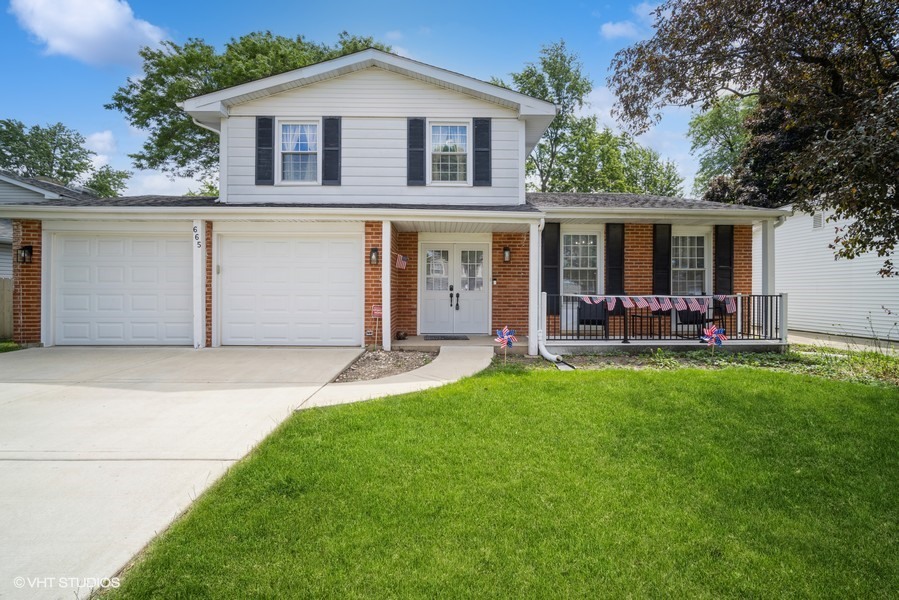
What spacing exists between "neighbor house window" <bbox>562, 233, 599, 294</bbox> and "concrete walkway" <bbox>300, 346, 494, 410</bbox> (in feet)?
11.4

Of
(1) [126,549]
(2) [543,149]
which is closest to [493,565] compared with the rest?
(1) [126,549]

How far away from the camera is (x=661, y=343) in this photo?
8664 millimetres

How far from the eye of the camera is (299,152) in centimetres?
967

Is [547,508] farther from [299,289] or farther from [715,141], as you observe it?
[715,141]

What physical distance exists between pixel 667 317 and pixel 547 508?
876 centimetres

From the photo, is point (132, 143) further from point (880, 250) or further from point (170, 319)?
point (880, 250)

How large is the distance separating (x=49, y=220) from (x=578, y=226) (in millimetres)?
11213

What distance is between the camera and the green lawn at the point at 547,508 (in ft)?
6.87

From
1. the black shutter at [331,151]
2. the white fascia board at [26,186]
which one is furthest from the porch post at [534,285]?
the white fascia board at [26,186]

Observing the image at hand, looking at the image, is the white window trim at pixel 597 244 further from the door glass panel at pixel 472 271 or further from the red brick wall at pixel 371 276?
the red brick wall at pixel 371 276

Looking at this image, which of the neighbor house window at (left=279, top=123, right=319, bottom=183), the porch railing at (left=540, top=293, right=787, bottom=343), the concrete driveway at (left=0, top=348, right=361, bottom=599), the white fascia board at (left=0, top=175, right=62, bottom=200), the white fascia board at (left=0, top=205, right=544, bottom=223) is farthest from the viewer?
the white fascia board at (left=0, top=175, right=62, bottom=200)

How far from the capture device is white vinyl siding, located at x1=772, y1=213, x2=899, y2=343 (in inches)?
450

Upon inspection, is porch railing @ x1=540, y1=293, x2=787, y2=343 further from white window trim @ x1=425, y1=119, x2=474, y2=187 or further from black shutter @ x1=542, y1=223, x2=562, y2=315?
white window trim @ x1=425, y1=119, x2=474, y2=187

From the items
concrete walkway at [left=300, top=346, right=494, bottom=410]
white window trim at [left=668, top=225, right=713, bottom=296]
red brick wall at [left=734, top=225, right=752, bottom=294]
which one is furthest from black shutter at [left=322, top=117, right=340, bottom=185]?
red brick wall at [left=734, top=225, right=752, bottom=294]
